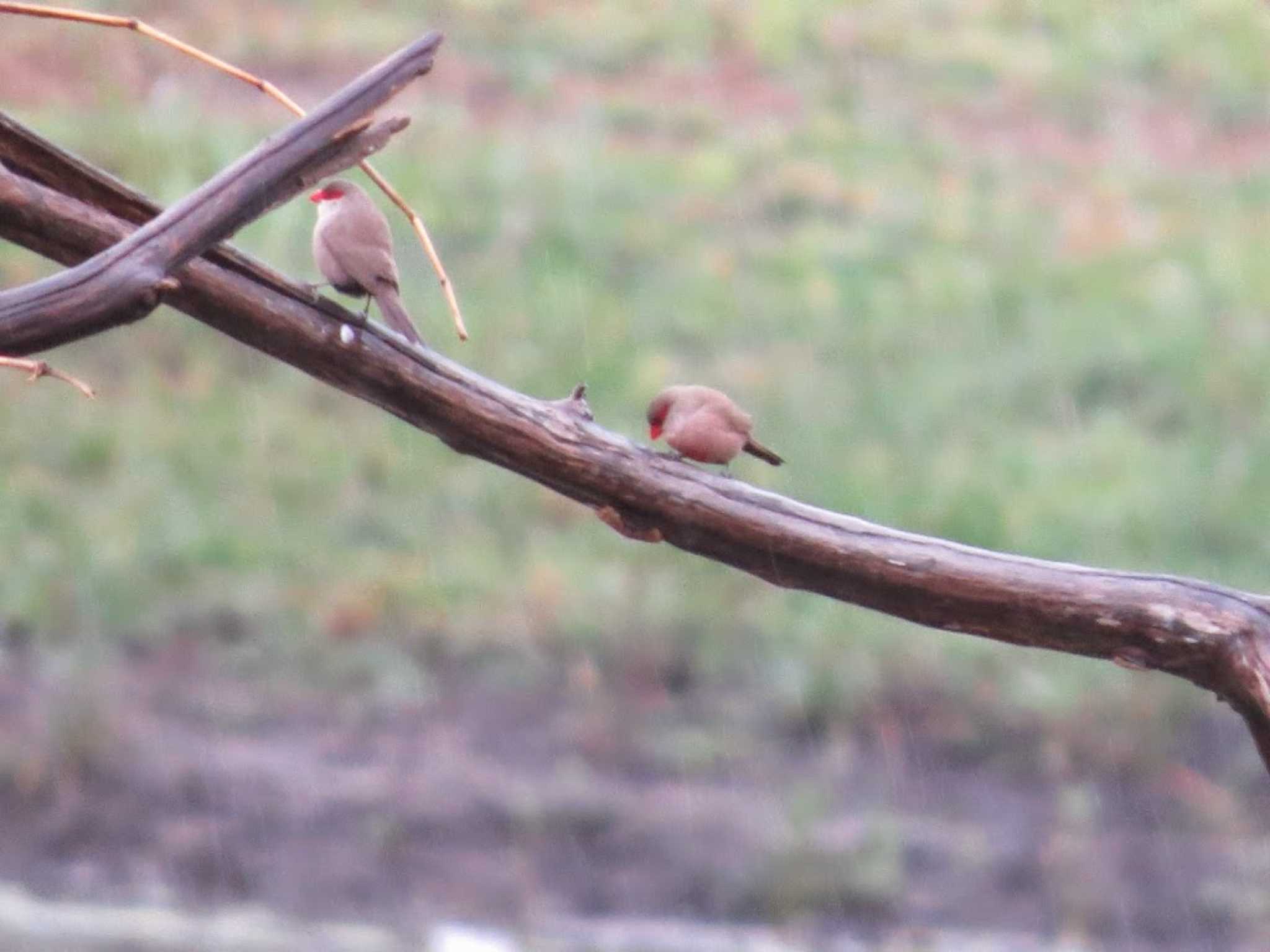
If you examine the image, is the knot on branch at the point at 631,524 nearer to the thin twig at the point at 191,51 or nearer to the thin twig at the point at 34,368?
the thin twig at the point at 191,51

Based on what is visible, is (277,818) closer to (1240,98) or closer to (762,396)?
(762,396)

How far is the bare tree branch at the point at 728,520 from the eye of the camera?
1.72 metres

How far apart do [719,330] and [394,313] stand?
20.5ft

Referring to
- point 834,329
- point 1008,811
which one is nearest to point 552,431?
point 1008,811

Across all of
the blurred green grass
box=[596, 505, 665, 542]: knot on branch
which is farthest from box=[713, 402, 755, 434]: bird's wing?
the blurred green grass

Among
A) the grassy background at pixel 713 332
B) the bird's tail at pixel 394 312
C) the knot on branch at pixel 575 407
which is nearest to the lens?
the knot on branch at pixel 575 407

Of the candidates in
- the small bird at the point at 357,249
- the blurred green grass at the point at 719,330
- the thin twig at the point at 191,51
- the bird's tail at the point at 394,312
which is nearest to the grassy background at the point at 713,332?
the blurred green grass at the point at 719,330

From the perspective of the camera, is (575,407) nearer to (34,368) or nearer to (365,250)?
(34,368)

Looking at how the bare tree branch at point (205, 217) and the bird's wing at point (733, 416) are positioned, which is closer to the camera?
the bare tree branch at point (205, 217)

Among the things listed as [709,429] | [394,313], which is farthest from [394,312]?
[709,429]

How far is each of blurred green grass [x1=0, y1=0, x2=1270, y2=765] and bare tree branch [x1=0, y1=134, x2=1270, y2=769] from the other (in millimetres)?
4810

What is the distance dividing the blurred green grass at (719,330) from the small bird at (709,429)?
13.8 feet

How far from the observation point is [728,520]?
1.78m

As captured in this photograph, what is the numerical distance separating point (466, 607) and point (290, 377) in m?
1.75
